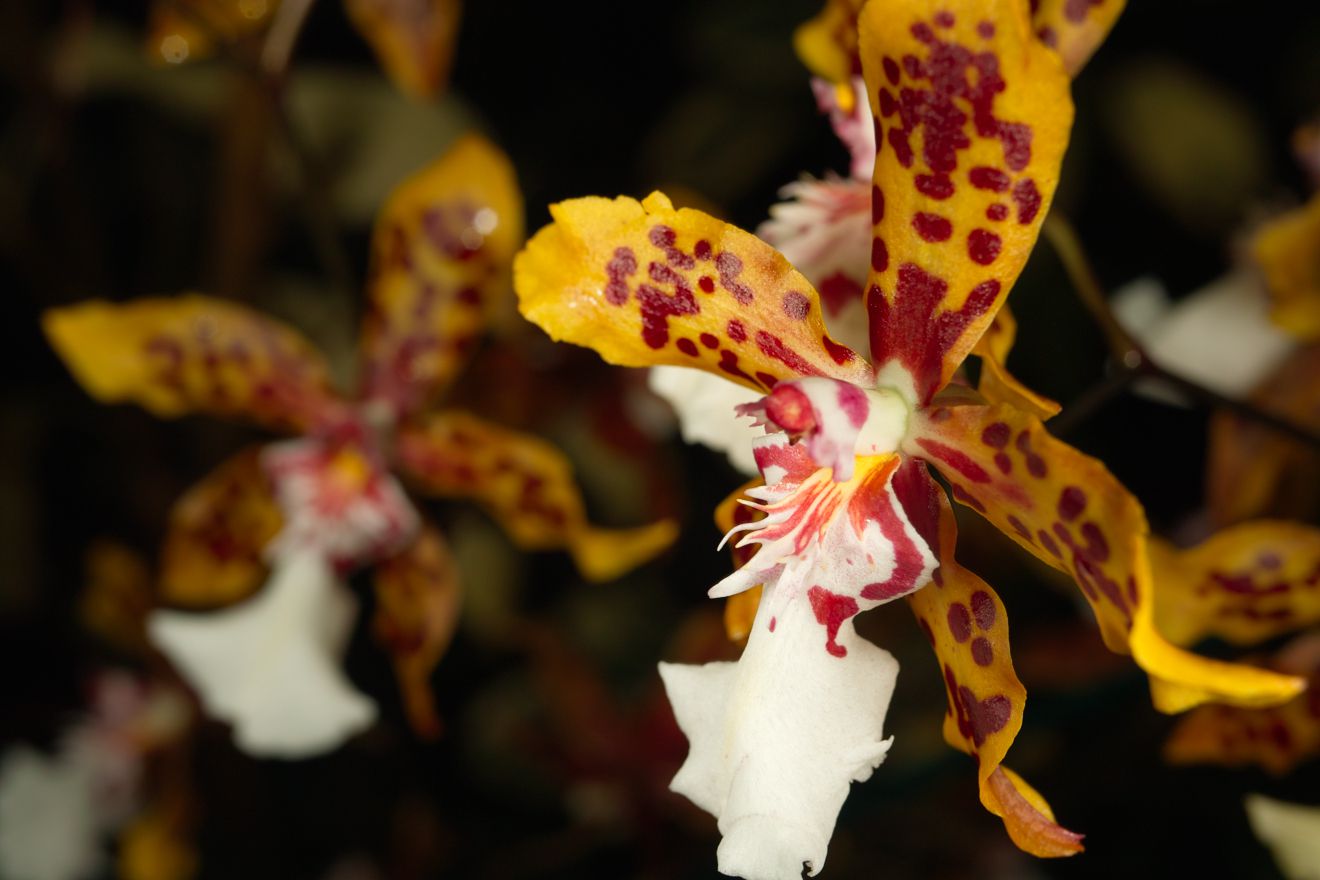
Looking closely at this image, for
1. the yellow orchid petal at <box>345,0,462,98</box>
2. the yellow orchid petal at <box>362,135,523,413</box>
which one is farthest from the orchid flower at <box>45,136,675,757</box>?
the yellow orchid petal at <box>345,0,462,98</box>

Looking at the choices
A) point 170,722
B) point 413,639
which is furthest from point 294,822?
point 413,639

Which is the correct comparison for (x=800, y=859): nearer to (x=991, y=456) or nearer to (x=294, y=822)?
(x=991, y=456)

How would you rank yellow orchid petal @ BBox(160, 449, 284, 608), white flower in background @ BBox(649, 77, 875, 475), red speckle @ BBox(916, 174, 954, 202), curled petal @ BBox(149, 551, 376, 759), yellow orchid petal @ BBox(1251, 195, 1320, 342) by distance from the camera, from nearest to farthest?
red speckle @ BBox(916, 174, 954, 202) → white flower in background @ BBox(649, 77, 875, 475) → yellow orchid petal @ BBox(1251, 195, 1320, 342) → curled petal @ BBox(149, 551, 376, 759) → yellow orchid petal @ BBox(160, 449, 284, 608)

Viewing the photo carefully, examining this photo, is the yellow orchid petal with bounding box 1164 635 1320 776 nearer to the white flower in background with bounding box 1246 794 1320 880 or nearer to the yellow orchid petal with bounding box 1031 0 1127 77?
the white flower in background with bounding box 1246 794 1320 880

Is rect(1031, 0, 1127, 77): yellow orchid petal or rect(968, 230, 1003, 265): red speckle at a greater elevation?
rect(1031, 0, 1127, 77): yellow orchid petal

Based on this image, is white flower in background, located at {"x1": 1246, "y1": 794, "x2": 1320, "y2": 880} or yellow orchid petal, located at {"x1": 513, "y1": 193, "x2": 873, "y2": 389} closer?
yellow orchid petal, located at {"x1": 513, "y1": 193, "x2": 873, "y2": 389}

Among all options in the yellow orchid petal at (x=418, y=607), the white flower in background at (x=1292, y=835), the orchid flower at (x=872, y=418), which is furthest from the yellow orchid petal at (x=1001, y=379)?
the yellow orchid petal at (x=418, y=607)
